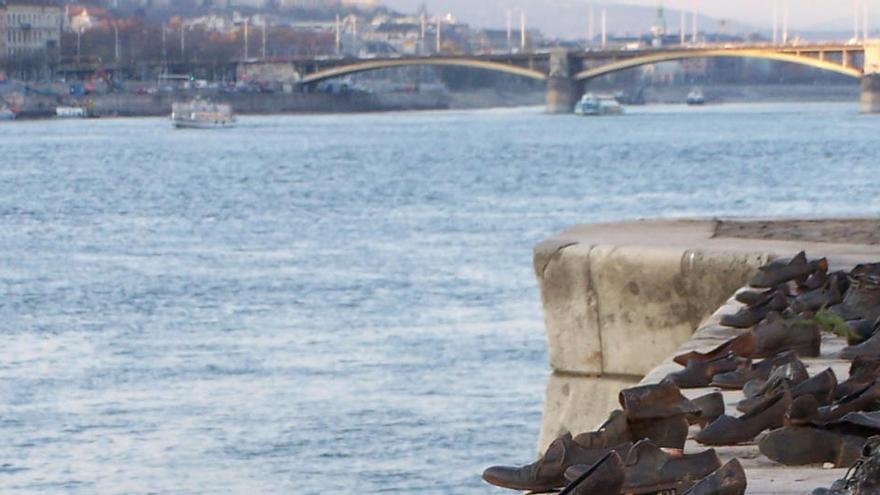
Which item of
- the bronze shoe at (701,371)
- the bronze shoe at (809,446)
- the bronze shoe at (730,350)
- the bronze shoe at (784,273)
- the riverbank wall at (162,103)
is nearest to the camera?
the bronze shoe at (809,446)

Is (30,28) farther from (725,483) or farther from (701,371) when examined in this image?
(725,483)

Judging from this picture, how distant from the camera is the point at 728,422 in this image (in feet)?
11.0

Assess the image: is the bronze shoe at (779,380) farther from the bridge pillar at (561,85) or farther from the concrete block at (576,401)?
the bridge pillar at (561,85)

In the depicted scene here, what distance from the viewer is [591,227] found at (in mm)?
7125

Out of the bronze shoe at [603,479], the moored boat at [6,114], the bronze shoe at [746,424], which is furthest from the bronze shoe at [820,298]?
the moored boat at [6,114]

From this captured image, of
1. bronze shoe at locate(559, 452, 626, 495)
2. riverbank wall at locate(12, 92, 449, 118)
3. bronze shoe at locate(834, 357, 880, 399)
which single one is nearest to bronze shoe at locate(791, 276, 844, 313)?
bronze shoe at locate(834, 357, 880, 399)

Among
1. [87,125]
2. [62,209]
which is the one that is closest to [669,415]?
[62,209]

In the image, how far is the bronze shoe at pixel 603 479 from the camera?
2.72 m

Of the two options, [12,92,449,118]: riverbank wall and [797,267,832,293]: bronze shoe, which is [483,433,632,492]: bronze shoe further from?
[12,92,449,118]: riverbank wall

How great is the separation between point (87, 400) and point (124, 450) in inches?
65.5

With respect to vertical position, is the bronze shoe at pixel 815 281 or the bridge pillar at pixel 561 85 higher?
the bronze shoe at pixel 815 281

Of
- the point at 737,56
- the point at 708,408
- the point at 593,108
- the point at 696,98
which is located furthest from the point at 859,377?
the point at 696,98

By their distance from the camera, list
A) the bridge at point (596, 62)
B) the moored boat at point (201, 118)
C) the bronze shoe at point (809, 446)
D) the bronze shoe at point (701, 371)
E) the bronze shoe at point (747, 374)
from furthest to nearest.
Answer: the moored boat at point (201, 118), the bridge at point (596, 62), the bronze shoe at point (701, 371), the bronze shoe at point (747, 374), the bronze shoe at point (809, 446)

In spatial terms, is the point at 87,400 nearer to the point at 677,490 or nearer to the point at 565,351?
the point at 565,351
